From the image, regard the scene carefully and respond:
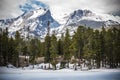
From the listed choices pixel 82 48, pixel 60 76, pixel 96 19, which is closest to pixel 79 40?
pixel 82 48

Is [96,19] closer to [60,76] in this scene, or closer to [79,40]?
[79,40]

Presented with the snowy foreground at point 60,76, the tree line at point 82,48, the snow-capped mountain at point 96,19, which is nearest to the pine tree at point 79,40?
the tree line at point 82,48

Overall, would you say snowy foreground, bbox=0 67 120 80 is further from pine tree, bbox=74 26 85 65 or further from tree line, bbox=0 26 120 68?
pine tree, bbox=74 26 85 65

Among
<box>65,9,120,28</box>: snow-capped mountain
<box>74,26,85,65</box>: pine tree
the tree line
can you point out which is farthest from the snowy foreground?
<box>65,9,120,28</box>: snow-capped mountain

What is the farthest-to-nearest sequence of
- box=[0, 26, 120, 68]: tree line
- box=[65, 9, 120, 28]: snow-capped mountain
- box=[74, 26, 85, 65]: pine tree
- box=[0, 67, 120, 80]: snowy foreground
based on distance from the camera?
box=[65, 9, 120, 28]: snow-capped mountain < box=[74, 26, 85, 65]: pine tree < box=[0, 26, 120, 68]: tree line < box=[0, 67, 120, 80]: snowy foreground

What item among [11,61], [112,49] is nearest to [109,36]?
[112,49]

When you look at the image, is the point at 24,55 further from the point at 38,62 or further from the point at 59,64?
the point at 59,64

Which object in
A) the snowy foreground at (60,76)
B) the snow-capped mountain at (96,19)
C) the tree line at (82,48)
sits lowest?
the snowy foreground at (60,76)

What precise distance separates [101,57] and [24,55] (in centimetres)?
708

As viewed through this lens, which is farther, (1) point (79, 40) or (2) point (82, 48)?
(2) point (82, 48)

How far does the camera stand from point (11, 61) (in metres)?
20.0

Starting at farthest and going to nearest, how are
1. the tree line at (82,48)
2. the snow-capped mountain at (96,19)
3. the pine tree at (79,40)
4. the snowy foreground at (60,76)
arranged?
1. the snow-capped mountain at (96,19)
2. the pine tree at (79,40)
3. the tree line at (82,48)
4. the snowy foreground at (60,76)

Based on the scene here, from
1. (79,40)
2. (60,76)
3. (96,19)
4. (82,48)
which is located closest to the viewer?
(60,76)

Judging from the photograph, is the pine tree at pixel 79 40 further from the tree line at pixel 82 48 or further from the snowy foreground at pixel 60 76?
the snowy foreground at pixel 60 76
